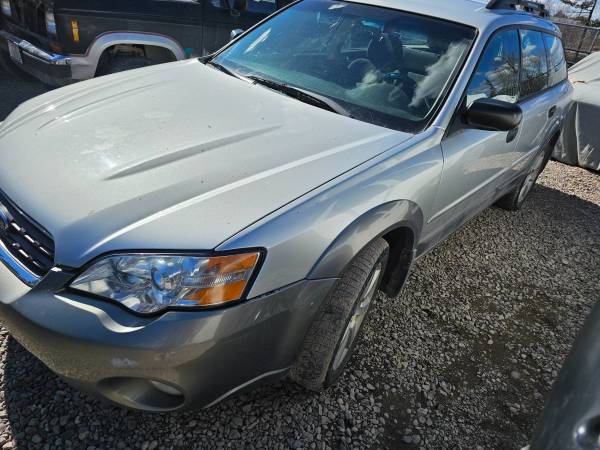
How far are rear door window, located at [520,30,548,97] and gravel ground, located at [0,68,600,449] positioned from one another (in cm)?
127

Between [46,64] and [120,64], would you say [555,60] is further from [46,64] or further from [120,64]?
[46,64]

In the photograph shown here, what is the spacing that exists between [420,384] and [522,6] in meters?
2.95

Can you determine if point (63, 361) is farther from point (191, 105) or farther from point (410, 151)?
point (410, 151)

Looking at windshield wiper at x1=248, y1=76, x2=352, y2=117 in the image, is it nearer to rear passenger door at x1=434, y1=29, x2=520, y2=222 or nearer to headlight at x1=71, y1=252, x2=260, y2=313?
rear passenger door at x1=434, y1=29, x2=520, y2=222

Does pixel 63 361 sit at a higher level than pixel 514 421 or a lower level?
higher

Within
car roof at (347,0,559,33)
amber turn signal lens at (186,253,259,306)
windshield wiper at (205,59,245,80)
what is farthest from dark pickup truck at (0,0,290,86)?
amber turn signal lens at (186,253,259,306)

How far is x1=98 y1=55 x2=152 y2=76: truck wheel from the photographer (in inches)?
184

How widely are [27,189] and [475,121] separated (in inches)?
78.3

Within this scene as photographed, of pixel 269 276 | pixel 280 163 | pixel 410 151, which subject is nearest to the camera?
pixel 269 276

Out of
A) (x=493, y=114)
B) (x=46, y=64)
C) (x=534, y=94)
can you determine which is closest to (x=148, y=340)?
(x=493, y=114)

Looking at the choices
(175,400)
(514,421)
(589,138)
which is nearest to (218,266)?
(175,400)

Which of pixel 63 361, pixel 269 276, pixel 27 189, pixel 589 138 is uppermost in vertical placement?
pixel 27 189

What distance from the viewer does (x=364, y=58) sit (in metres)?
2.57

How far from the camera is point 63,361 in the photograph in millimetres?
1449
